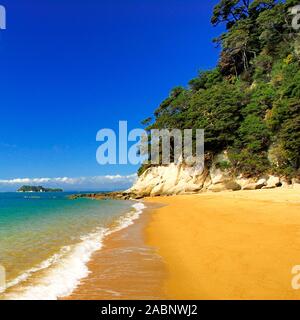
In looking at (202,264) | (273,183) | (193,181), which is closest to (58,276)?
(202,264)

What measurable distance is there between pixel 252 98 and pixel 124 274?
3366 centimetres

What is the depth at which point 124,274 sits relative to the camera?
20.5 feet

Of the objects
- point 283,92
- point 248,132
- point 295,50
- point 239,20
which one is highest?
point 239,20

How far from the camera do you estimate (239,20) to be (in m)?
46.7

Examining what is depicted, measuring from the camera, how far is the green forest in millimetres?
28234

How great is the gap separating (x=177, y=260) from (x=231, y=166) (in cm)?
2948

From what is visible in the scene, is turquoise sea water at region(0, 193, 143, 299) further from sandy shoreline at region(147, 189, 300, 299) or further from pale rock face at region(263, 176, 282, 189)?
pale rock face at region(263, 176, 282, 189)

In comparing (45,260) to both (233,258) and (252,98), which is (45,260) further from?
(252,98)

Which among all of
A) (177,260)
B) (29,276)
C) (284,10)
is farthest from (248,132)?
(29,276)

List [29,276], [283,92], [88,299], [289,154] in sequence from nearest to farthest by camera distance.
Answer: [88,299] < [29,276] < [289,154] < [283,92]

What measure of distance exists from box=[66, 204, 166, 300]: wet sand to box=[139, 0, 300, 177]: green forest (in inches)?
886

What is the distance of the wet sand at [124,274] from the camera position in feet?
16.6

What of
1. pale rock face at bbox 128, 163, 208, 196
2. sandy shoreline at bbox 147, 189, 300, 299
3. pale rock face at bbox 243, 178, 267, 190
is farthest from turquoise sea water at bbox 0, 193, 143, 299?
pale rock face at bbox 128, 163, 208, 196
